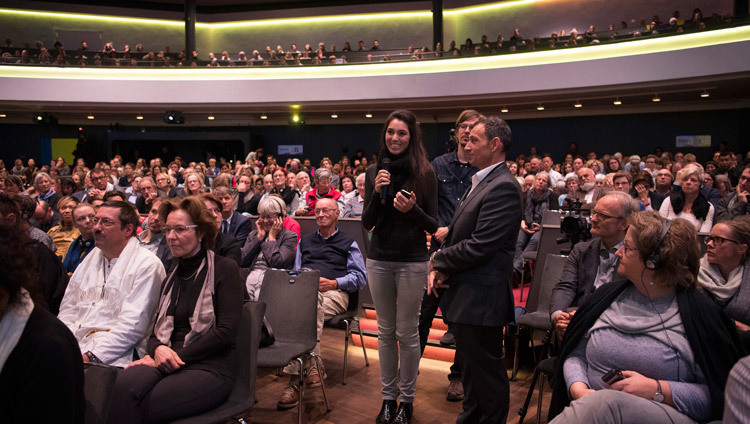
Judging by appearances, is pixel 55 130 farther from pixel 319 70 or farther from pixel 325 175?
pixel 325 175

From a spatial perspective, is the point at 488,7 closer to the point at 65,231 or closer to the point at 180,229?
the point at 65,231

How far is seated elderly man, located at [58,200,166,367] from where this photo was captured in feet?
7.59

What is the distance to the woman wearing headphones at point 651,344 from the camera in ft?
5.35

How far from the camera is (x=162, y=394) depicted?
2016 mm

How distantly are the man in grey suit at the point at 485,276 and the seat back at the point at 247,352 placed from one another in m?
0.76

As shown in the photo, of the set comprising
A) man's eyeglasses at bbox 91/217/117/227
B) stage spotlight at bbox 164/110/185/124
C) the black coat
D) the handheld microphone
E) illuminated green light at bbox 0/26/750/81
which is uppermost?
illuminated green light at bbox 0/26/750/81

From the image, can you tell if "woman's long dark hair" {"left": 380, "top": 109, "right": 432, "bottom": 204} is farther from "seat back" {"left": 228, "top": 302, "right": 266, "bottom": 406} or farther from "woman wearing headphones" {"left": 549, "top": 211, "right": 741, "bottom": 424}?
"woman wearing headphones" {"left": 549, "top": 211, "right": 741, "bottom": 424}

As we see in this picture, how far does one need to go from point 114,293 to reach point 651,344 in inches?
82.3

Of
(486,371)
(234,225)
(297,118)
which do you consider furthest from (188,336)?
(297,118)

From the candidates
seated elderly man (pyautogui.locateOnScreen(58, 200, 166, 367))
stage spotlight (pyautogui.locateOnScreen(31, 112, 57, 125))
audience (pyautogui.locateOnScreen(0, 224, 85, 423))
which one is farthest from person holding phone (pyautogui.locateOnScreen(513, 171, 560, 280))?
stage spotlight (pyautogui.locateOnScreen(31, 112, 57, 125))

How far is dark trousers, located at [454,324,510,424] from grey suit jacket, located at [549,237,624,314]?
466 millimetres

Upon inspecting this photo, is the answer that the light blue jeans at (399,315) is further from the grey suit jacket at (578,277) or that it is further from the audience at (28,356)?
the audience at (28,356)

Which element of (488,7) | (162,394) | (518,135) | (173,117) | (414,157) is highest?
Answer: (488,7)

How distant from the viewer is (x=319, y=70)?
1272 cm
